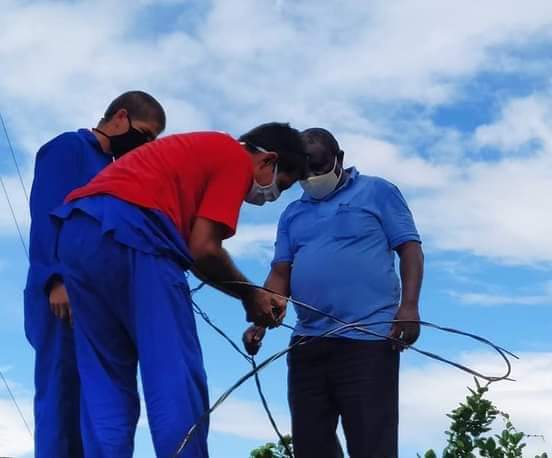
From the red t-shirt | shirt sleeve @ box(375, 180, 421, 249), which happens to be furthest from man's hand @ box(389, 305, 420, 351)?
the red t-shirt

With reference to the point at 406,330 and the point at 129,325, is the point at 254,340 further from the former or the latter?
the point at 129,325

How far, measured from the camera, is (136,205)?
10.8 ft

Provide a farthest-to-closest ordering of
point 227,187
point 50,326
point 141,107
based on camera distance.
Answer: point 141,107 → point 50,326 → point 227,187

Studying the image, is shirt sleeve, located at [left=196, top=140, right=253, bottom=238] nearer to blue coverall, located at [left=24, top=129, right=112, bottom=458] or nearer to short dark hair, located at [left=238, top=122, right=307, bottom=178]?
short dark hair, located at [left=238, top=122, right=307, bottom=178]

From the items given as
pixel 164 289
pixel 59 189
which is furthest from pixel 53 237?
pixel 164 289

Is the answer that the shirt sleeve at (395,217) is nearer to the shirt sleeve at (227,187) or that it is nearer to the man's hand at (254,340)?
the man's hand at (254,340)

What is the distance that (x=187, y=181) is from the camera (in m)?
3.35

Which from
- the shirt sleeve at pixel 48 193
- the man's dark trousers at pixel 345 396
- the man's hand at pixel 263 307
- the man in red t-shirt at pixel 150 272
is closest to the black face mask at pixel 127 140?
the shirt sleeve at pixel 48 193

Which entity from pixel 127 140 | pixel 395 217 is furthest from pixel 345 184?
pixel 127 140

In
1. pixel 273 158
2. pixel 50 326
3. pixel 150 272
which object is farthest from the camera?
pixel 50 326

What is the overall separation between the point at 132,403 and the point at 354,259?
1460 millimetres

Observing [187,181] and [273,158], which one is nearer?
[187,181]

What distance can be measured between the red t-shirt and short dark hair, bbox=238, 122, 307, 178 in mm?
→ 184

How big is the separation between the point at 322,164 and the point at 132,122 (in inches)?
44.3
